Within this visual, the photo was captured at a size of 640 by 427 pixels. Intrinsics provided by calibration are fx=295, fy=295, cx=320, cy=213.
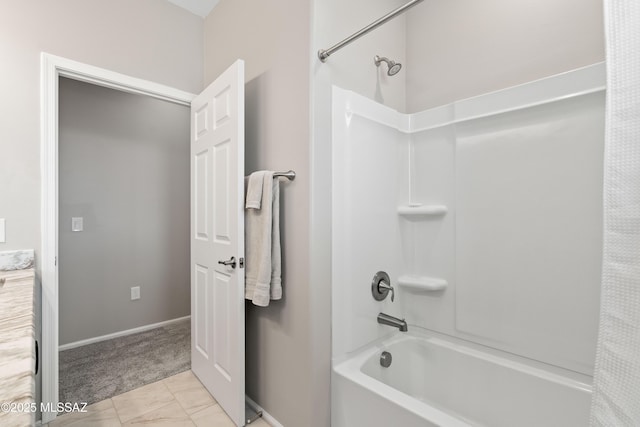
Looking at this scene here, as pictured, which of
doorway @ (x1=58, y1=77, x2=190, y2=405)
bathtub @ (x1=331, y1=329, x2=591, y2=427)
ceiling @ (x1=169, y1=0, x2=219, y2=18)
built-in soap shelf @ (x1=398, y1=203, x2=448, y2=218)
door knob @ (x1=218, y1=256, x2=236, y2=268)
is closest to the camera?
bathtub @ (x1=331, y1=329, x2=591, y2=427)

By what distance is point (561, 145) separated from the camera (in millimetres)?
1420

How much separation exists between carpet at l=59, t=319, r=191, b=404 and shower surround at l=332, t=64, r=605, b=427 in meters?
1.57

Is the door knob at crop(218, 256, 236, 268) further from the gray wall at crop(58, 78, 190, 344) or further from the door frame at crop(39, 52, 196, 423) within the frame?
the gray wall at crop(58, 78, 190, 344)

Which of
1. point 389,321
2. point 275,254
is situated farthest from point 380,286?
point 275,254

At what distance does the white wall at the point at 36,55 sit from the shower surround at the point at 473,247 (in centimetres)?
156

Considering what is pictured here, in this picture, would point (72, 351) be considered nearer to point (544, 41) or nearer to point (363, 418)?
point (363, 418)

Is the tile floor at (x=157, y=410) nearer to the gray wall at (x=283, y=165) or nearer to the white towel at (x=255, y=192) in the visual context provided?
the gray wall at (x=283, y=165)

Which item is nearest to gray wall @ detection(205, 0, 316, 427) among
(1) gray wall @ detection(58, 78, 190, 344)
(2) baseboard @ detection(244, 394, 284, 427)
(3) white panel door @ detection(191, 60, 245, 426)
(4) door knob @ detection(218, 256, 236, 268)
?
(2) baseboard @ detection(244, 394, 284, 427)

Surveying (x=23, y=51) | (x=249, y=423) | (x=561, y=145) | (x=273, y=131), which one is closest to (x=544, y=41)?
(x=561, y=145)

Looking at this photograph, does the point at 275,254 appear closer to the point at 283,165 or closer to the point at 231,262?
the point at 231,262

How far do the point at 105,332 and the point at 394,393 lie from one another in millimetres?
2920

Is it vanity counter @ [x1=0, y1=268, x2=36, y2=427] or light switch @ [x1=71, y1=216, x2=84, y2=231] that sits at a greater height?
light switch @ [x1=71, y1=216, x2=84, y2=231]

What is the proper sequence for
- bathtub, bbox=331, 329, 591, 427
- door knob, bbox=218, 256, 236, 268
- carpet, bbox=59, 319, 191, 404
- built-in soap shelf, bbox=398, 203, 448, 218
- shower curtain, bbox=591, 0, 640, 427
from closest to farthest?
shower curtain, bbox=591, 0, 640, 427 → bathtub, bbox=331, 329, 591, 427 → door knob, bbox=218, 256, 236, 268 → built-in soap shelf, bbox=398, 203, 448, 218 → carpet, bbox=59, 319, 191, 404

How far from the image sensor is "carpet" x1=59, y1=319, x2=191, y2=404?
2051 millimetres
